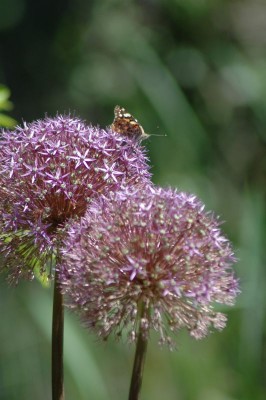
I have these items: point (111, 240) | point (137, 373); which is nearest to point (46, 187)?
point (111, 240)

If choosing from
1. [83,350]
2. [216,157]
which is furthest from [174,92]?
[83,350]

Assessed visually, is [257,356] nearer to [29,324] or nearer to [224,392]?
[224,392]

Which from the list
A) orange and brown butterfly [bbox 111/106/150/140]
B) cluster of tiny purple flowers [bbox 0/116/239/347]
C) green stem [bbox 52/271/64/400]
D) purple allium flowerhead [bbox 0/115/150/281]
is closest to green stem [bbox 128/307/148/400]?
cluster of tiny purple flowers [bbox 0/116/239/347]

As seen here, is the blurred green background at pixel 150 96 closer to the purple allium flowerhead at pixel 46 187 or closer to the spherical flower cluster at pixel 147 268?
the purple allium flowerhead at pixel 46 187

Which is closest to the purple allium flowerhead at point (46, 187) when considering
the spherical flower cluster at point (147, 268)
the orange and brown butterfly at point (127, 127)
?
the spherical flower cluster at point (147, 268)

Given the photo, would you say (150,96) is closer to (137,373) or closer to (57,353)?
(57,353)
